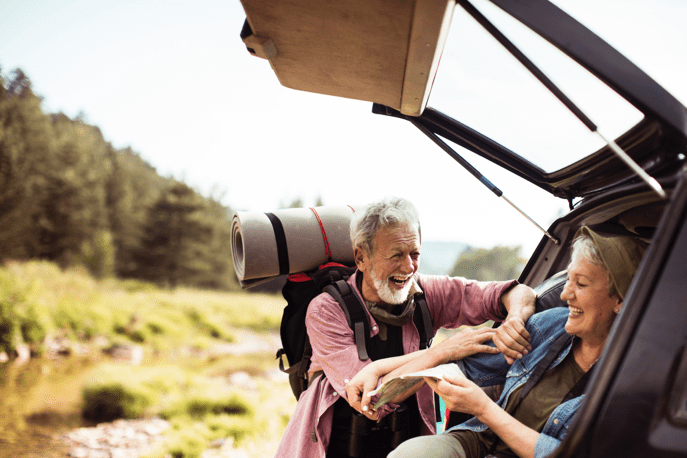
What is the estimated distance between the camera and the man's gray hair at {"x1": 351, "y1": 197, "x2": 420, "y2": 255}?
7.18ft

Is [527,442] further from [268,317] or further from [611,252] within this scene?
[268,317]

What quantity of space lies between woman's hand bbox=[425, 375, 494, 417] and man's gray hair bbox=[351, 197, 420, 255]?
2.86 feet

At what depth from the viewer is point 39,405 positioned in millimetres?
10875

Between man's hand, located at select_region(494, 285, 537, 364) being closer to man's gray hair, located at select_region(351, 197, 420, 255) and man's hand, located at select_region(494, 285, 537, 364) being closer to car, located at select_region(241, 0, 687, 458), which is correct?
car, located at select_region(241, 0, 687, 458)

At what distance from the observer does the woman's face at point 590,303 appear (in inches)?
61.5

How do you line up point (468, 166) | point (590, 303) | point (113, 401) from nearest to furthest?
point (590, 303)
point (468, 166)
point (113, 401)

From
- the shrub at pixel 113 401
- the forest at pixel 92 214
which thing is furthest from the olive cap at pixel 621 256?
the forest at pixel 92 214

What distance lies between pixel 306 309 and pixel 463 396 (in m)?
1.10

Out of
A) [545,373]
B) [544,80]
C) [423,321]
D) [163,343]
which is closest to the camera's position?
[544,80]

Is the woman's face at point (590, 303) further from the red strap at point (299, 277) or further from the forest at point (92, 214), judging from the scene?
the forest at point (92, 214)

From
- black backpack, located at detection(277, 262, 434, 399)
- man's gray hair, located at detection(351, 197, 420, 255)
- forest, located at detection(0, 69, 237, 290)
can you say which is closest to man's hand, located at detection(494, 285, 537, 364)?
black backpack, located at detection(277, 262, 434, 399)

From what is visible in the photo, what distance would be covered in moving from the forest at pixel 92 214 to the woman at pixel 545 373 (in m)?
21.5

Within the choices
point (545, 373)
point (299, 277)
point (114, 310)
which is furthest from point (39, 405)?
point (545, 373)

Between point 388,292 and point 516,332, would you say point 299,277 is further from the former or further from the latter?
point 516,332
